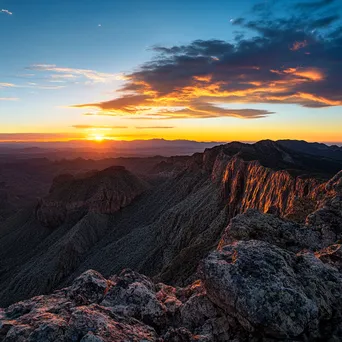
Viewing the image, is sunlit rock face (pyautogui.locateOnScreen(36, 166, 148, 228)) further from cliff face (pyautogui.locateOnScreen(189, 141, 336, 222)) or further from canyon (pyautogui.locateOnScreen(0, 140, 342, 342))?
canyon (pyautogui.locateOnScreen(0, 140, 342, 342))

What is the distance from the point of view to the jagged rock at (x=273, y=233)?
51.7 feet

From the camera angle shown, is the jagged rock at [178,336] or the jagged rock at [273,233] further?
the jagged rock at [273,233]

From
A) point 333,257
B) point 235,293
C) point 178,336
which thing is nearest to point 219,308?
point 235,293

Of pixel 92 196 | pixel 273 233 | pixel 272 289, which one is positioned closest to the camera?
pixel 272 289

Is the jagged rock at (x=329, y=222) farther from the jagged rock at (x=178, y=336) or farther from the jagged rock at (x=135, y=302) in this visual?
the jagged rock at (x=178, y=336)

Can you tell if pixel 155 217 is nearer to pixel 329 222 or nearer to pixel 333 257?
pixel 329 222

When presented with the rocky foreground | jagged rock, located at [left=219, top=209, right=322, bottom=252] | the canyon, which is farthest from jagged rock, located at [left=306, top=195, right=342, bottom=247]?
the rocky foreground

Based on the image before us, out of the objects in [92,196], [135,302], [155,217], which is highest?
[135,302]

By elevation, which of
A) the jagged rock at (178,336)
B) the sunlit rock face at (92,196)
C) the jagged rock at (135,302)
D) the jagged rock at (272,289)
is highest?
the jagged rock at (272,289)

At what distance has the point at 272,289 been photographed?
9602 mm

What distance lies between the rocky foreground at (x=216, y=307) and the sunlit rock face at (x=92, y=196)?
83375 millimetres

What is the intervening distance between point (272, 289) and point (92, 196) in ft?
300

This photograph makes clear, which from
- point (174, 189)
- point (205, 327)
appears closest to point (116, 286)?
point (205, 327)

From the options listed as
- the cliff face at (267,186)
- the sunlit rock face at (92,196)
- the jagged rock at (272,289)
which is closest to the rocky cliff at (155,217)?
the cliff face at (267,186)
